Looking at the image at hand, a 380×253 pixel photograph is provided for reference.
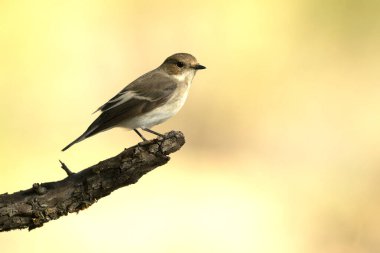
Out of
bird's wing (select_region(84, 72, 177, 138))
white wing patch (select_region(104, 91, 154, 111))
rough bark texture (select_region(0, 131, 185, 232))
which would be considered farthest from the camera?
white wing patch (select_region(104, 91, 154, 111))

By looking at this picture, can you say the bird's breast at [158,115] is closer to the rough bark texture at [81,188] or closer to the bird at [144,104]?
the bird at [144,104]

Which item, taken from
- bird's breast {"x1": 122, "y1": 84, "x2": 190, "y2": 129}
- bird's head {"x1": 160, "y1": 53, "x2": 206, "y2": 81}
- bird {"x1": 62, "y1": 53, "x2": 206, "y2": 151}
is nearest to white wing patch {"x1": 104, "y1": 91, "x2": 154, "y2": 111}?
bird {"x1": 62, "y1": 53, "x2": 206, "y2": 151}

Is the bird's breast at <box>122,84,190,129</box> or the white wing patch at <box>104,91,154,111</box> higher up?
the white wing patch at <box>104,91,154,111</box>

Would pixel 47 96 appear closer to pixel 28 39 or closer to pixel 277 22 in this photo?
pixel 28 39

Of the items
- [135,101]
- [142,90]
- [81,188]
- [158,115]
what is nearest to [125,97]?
[135,101]

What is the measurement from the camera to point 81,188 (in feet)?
21.9

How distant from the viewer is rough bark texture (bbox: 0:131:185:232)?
6.54 m

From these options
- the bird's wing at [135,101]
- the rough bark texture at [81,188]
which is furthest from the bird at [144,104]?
the rough bark texture at [81,188]

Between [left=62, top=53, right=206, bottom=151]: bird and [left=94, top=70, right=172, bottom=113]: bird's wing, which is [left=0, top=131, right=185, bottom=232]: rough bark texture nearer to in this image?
[left=62, top=53, right=206, bottom=151]: bird

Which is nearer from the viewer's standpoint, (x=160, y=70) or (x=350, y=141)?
(x=160, y=70)

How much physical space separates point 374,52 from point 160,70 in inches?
463

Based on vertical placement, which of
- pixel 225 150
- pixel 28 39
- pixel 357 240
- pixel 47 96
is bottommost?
pixel 357 240

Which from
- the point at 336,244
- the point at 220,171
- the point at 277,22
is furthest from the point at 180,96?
the point at 277,22

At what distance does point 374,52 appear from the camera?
1975cm
